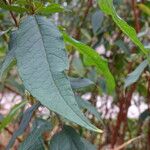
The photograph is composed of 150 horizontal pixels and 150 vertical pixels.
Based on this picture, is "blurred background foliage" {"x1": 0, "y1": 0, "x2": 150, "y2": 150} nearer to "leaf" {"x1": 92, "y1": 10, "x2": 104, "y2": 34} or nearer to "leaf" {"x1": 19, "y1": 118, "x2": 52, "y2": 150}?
"leaf" {"x1": 92, "y1": 10, "x2": 104, "y2": 34}

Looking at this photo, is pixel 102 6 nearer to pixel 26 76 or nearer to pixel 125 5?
pixel 26 76

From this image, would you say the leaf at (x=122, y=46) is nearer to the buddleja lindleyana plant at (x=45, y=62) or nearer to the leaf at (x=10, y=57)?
the buddleja lindleyana plant at (x=45, y=62)

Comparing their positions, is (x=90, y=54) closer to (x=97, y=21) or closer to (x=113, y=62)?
(x=97, y=21)

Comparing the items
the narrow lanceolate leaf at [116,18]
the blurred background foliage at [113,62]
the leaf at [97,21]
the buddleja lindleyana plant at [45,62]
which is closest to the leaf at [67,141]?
the buddleja lindleyana plant at [45,62]

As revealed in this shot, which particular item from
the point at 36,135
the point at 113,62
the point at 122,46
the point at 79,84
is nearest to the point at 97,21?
the point at 122,46

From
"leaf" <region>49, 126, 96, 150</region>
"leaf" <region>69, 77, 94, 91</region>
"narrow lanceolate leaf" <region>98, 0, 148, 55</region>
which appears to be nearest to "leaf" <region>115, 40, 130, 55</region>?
"leaf" <region>69, 77, 94, 91</region>

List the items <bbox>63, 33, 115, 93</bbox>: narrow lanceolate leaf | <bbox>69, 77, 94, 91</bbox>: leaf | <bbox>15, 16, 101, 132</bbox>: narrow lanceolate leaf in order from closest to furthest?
<bbox>15, 16, 101, 132</bbox>: narrow lanceolate leaf, <bbox>63, 33, 115, 93</bbox>: narrow lanceolate leaf, <bbox>69, 77, 94, 91</bbox>: leaf
